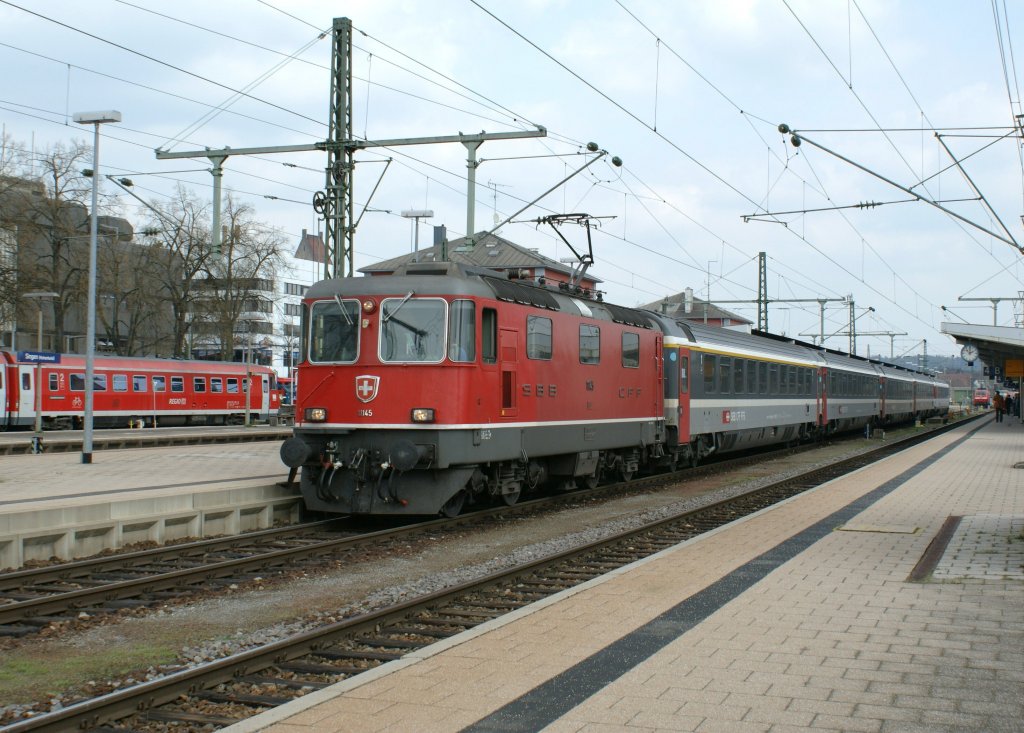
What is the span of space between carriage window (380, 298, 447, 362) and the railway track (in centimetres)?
341

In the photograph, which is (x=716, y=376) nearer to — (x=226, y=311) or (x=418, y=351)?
(x=418, y=351)

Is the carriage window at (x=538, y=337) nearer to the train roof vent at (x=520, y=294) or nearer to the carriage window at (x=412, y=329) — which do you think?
the train roof vent at (x=520, y=294)

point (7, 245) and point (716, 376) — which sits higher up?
point (7, 245)

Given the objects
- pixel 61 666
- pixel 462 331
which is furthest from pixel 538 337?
pixel 61 666

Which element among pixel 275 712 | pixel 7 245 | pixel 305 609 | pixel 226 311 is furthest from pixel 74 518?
pixel 226 311

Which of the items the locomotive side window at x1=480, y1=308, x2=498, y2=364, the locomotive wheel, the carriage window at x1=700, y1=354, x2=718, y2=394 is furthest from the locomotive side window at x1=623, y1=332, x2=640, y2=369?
the locomotive wheel

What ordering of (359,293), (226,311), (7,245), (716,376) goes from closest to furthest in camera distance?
(359,293) < (716,376) < (7,245) < (226,311)

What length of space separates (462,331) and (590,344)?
13.8ft

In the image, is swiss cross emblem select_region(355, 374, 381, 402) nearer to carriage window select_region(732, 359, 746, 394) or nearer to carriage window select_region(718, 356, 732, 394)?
carriage window select_region(718, 356, 732, 394)

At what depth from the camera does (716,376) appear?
2359 cm

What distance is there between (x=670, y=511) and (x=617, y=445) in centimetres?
250

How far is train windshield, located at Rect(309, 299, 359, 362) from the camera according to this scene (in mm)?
13367

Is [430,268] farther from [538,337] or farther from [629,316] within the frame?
[629,316]

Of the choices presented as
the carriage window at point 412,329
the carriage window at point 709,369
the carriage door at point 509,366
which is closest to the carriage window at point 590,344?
the carriage door at point 509,366
